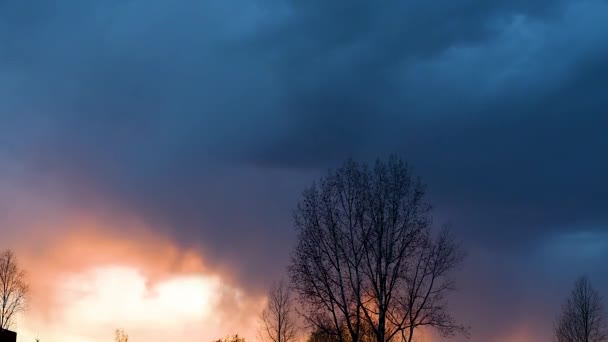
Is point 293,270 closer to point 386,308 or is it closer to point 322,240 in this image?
point 322,240

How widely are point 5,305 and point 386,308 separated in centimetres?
7217

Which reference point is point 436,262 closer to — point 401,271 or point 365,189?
point 401,271

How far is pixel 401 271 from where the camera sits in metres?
58.2

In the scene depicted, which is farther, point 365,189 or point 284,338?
point 284,338

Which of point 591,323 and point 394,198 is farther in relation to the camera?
point 591,323

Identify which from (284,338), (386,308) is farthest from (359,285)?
(284,338)

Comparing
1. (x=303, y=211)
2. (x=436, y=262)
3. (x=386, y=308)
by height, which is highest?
(x=303, y=211)

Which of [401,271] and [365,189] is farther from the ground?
[365,189]

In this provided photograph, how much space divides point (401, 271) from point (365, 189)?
25.8ft

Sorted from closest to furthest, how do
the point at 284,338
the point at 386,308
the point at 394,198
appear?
1. the point at 386,308
2. the point at 394,198
3. the point at 284,338

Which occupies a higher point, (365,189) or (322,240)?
(365,189)

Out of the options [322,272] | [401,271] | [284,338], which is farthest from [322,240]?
[284,338]

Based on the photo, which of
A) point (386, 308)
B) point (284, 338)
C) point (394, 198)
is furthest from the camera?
point (284, 338)

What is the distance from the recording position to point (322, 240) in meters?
60.2
